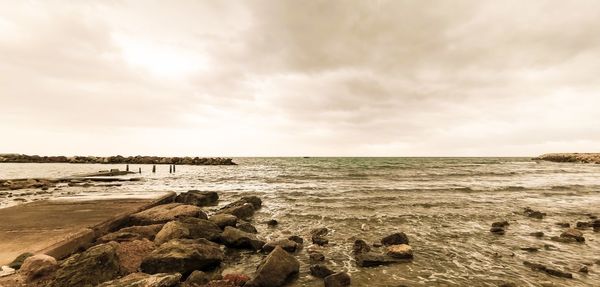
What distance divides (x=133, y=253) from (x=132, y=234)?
75.1 inches

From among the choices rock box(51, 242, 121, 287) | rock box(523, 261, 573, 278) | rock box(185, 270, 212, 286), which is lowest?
rock box(523, 261, 573, 278)

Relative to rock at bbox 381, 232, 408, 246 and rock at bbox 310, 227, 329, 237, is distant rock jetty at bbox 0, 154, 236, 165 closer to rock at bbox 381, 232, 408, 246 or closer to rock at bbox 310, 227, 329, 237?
rock at bbox 310, 227, 329, 237

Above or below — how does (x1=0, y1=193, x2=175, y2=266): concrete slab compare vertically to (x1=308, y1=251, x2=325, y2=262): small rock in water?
above

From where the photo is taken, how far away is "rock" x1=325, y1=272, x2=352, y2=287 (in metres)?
7.13

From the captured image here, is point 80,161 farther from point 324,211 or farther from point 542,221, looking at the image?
point 542,221

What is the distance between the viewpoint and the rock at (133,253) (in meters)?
7.33

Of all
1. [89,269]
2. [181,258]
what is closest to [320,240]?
[181,258]

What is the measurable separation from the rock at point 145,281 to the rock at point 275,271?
171 centimetres

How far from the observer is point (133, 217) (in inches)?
467

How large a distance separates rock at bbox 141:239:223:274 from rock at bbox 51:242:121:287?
2.52 ft

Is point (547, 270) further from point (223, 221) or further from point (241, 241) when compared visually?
point (223, 221)

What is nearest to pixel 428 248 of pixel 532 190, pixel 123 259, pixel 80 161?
pixel 123 259

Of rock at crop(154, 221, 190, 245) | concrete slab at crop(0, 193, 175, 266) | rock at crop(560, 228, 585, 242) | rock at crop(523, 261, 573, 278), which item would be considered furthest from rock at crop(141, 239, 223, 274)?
rock at crop(560, 228, 585, 242)

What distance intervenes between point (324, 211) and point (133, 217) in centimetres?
997
